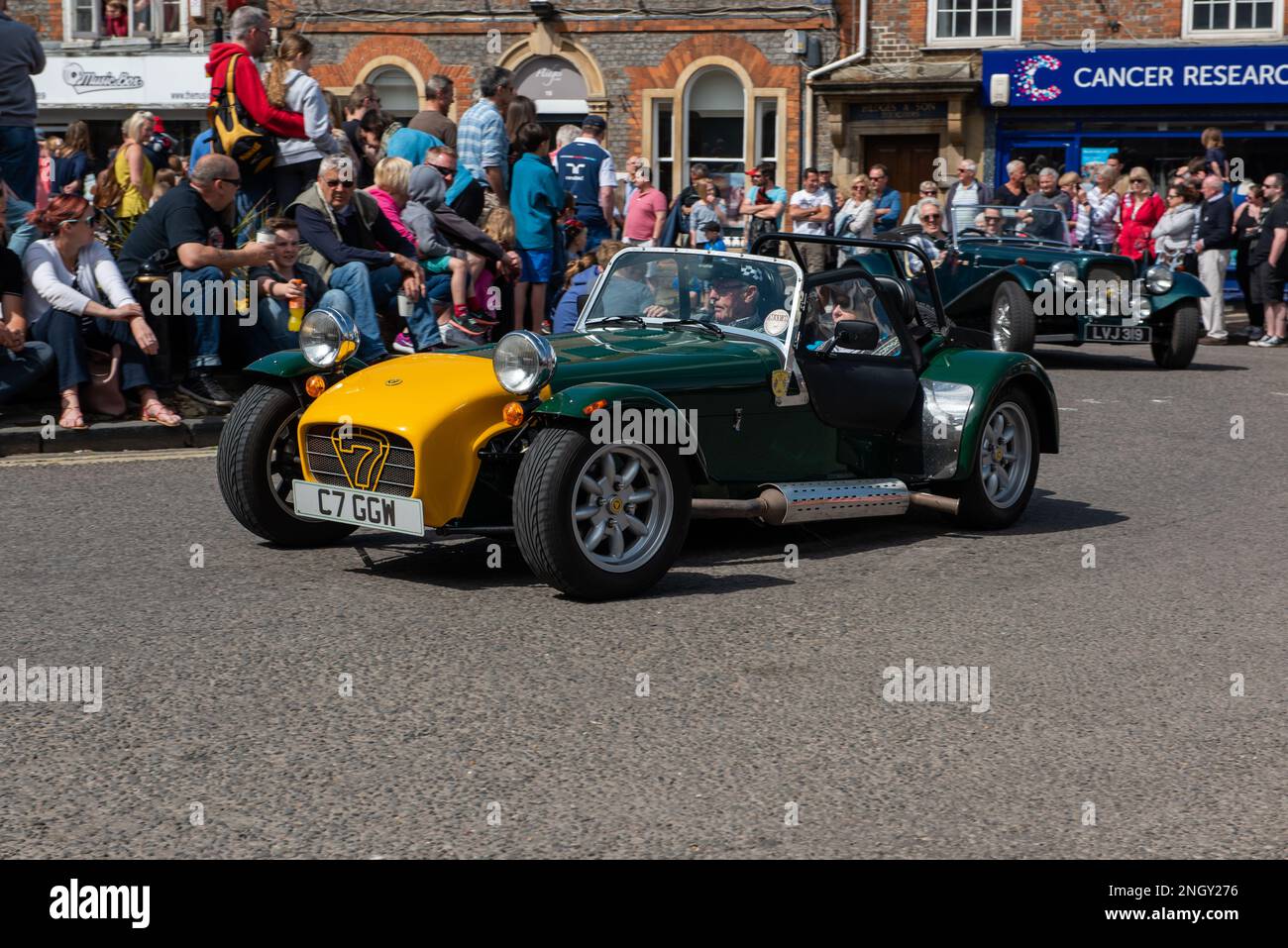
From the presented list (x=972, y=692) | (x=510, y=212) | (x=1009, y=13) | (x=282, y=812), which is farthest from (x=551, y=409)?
(x=1009, y=13)

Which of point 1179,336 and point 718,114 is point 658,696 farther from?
point 718,114

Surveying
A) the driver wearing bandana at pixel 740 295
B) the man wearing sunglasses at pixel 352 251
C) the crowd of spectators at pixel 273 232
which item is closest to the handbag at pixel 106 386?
the crowd of spectators at pixel 273 232

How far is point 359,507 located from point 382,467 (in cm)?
19

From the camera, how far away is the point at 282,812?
4285mm

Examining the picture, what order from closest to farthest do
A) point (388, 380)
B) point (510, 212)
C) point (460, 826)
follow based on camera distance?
point (460, 826) → point (388, 380) → point (510, 212)

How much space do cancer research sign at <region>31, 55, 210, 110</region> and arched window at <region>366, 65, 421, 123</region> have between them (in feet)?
10.2

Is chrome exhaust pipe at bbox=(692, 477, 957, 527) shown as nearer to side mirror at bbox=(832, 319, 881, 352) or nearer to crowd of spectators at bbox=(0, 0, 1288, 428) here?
side mirror at bbox=(832, 319, 881, 352)

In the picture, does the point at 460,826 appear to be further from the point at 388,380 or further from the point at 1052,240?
the point at 1052,240

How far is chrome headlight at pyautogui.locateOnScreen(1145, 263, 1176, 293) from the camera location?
16.8 m

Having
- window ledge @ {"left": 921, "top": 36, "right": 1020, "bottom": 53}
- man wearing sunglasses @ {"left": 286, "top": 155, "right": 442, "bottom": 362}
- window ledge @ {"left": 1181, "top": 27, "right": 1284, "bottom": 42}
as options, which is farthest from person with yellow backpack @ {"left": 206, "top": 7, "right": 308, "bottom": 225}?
window ledge @ {"left": 1181, "top": 27, "right": 1284, "bottom": 42}

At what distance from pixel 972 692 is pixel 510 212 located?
8780mm

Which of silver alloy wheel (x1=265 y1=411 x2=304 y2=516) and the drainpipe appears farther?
the drainpipe

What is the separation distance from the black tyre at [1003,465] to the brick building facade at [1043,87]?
18864 millimetres
